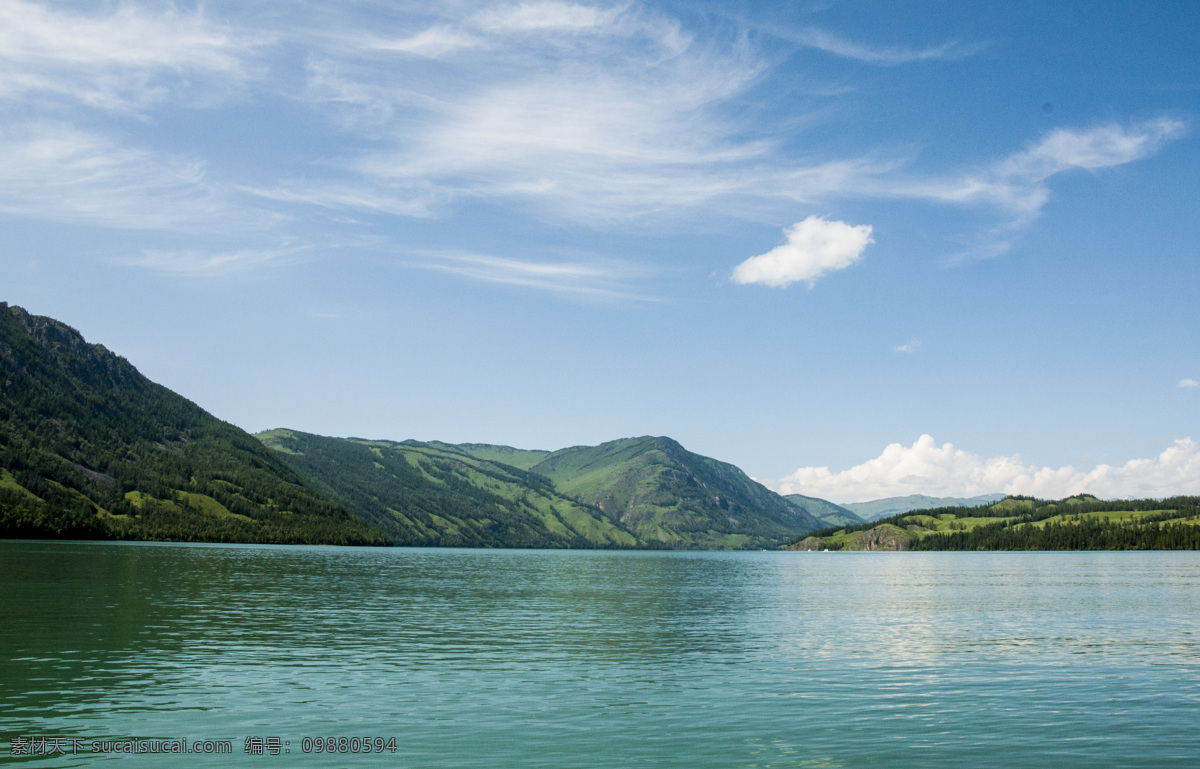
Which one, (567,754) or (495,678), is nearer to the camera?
(567,754)

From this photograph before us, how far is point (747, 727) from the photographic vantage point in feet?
99.8

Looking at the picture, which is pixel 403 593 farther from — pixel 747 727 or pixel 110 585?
pixel 747 727

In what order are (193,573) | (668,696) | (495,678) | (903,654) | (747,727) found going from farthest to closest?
(193,573) → (903,654) → (495,678) → (668,696) → (747,727)

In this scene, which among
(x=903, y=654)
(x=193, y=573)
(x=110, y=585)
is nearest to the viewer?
(x=903, y=654)

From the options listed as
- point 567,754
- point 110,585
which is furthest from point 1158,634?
point 110,585

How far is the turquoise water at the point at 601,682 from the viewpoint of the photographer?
27.3 metres

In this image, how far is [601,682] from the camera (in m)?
39.3

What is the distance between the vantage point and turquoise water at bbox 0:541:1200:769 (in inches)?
1075

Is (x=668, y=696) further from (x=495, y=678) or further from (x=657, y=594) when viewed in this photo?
(x=657, y=594)

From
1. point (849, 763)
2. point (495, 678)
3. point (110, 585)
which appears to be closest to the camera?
point (849, 763)

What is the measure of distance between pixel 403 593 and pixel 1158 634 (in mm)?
76808

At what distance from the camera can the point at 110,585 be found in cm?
9050

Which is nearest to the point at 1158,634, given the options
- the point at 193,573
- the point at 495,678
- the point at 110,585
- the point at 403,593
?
the point at 495,678

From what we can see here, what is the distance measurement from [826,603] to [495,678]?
62.6m
